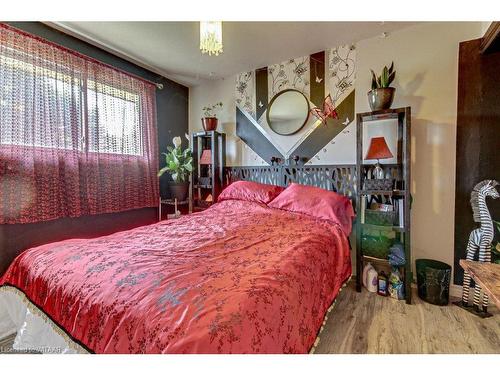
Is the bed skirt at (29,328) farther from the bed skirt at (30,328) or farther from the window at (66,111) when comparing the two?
the window at (66,111)

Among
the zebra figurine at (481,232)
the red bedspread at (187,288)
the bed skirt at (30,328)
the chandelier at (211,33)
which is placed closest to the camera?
the red bedspread at (187,288)

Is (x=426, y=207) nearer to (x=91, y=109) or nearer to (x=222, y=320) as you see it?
(x=222, y=320)

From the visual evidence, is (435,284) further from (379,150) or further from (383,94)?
(383,94)

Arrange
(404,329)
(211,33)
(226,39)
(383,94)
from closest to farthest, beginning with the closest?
(211,33) → (404,329) → (383,94) → (226,39)

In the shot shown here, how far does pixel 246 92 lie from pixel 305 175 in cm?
140

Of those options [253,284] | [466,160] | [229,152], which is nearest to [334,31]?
[466,160]

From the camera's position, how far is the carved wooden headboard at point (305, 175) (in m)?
2.57

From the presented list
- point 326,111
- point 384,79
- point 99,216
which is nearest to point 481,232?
point 384,79

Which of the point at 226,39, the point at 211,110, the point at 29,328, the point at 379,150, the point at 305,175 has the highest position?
the point at 226,39

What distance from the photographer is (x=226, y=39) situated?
7.96 ft

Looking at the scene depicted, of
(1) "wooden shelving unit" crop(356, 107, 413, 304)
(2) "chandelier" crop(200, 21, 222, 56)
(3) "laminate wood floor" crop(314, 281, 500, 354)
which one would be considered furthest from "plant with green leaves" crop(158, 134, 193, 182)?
(3) "laminate wood floor" crop(314, 281, 500, 354)

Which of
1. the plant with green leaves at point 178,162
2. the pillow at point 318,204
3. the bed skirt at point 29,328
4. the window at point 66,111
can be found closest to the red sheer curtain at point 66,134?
the window at point 66,111

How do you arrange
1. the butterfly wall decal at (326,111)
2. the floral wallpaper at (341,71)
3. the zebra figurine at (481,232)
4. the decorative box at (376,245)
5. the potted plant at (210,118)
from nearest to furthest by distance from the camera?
the zebra figurine at (481,232)
the decorative box at (376,245)
the floral wallpaper at (341,71)
the butterfly wall decal at (326,111)
the potted plant at (210,118)
